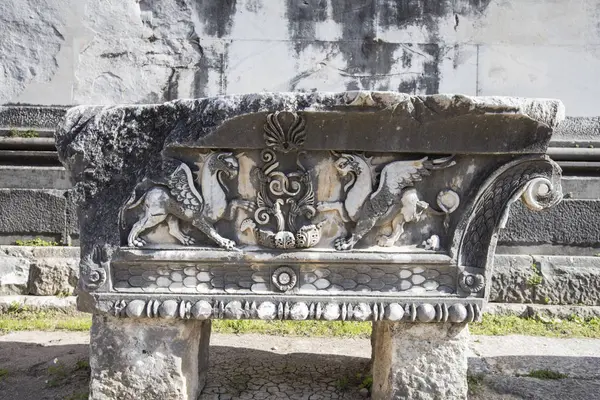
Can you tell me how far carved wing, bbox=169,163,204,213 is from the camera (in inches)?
96.3

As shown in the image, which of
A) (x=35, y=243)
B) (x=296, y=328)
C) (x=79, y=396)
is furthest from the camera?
(x=35, y=243)

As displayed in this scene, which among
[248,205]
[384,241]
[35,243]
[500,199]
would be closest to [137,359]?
[248,205]

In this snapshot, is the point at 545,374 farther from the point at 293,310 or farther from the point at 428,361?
the point at 293,310

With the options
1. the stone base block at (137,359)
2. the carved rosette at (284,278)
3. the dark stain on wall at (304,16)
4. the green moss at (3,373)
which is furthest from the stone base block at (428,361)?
the dark stain on wall at (304,16)

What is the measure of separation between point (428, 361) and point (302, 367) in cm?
107

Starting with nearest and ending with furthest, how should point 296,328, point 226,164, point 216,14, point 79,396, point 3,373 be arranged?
point 226,164
point 79,396
point 3,373
point 296,328
point 216,14

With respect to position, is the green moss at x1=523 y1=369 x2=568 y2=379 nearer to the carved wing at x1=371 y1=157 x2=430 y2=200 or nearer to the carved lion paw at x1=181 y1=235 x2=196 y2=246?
the carved wing at x1=371 y1=157 x2=430 y2=200

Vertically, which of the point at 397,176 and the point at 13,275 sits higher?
the point at 397,176

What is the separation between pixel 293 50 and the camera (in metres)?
5.40

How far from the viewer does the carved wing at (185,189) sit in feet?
8.03

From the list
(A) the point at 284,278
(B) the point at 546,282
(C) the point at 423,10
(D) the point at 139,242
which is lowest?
(B) the point at 546,282

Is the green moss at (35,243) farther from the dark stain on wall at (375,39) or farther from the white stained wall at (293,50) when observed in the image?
the dark stain on wall at (375,39)

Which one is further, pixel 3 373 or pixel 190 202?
pixel 3 373

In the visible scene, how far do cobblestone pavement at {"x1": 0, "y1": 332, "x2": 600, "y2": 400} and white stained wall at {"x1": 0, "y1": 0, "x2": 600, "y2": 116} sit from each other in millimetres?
2914
